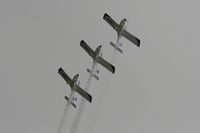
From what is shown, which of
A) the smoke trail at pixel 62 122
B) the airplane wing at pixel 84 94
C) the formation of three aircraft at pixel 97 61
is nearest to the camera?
the airplane wing at pixel 84 94

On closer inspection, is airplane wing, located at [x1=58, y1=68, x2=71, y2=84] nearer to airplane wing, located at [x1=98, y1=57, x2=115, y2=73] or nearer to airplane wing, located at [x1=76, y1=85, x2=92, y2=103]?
airplane wing, located at [x1=76, y1=85, x2=92, y2=103]

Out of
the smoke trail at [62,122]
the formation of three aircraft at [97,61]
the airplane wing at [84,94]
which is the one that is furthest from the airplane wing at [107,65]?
the smoke trail at [62,122]

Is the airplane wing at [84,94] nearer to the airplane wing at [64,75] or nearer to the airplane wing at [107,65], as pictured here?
the airplane wing at [64,75]

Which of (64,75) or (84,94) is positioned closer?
(84,94)

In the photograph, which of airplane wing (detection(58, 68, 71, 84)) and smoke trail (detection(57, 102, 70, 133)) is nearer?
airplane wing (detection(58, 68, 71, 84))

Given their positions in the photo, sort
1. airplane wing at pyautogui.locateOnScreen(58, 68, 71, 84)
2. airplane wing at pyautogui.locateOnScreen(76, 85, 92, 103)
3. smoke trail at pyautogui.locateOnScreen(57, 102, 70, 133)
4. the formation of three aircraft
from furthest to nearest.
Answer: smoke trail at pyautogui.locateOnScreen(57, 102, 70, 133)
airplane wing at pyautogui.locateOnScreen(58, 68, 71, 84)
the formation of three aircraft
airplane wing at pyautogui.locateOnScreen(76, 85, 92, 103)

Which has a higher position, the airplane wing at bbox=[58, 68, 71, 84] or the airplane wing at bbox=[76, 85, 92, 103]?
the airplane wing at bbox=[58, 68, 71, 84]

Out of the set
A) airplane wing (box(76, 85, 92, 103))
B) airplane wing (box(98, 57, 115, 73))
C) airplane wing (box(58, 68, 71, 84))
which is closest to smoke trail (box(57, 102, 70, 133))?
airplane wing (box(58, 68, 71, 84))

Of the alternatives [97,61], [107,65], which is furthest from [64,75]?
[107,65]

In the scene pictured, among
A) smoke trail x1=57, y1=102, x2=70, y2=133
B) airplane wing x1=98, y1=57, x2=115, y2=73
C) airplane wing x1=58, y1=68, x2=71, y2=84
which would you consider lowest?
smoke trail x1=57, y1=102, x2=70, y2=133

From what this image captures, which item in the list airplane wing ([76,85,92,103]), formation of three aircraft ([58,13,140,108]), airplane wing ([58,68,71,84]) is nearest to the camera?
airplane wing ([76,85,92,103])

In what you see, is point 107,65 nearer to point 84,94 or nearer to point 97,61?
point 97,61

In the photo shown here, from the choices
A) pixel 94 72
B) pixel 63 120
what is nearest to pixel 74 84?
pixel 94 72

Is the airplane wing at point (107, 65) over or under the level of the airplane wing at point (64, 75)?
over
